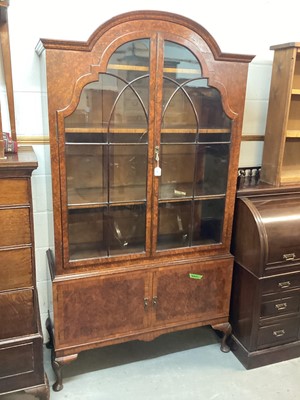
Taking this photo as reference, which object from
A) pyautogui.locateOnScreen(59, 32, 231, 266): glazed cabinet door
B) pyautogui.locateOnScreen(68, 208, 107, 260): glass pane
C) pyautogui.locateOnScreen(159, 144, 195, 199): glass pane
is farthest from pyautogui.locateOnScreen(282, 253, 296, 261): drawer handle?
pyautogui.locateOnScreen(68, 208, 107, 260): glass pane

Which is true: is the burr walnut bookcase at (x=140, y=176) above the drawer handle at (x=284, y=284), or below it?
above

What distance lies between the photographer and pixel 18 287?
1632 millimetres

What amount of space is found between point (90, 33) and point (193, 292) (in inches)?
60.2

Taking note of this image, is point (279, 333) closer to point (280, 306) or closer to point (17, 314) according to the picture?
point (280, 306)

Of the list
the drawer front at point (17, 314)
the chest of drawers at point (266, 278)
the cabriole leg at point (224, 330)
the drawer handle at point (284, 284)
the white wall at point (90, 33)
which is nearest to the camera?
the drawer front at point (17, 314)

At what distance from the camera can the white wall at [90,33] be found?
184 cm

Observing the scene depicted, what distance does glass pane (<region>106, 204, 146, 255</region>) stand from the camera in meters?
1.91

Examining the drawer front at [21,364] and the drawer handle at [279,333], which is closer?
the drawer front at [21,364]

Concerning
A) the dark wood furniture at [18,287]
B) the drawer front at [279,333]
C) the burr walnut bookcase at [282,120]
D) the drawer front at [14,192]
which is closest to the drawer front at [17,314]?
the dark wood furniture at [18,287]

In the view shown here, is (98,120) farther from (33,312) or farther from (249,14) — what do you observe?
(249,14)

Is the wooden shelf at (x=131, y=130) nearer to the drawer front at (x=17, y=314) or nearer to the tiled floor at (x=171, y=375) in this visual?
the drawer front at (x=17, y=314)

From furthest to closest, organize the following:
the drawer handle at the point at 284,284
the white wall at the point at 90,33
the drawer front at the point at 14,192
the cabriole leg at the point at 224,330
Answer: the cabriole leg at the point at 224,330
the drawer handle at the point at 284,284
the white wall at the point at 90,33
the drawer front at the point at 14,192

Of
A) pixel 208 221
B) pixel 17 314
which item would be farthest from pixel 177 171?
pixel 17 314

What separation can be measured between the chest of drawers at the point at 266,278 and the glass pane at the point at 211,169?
0.50 feet
